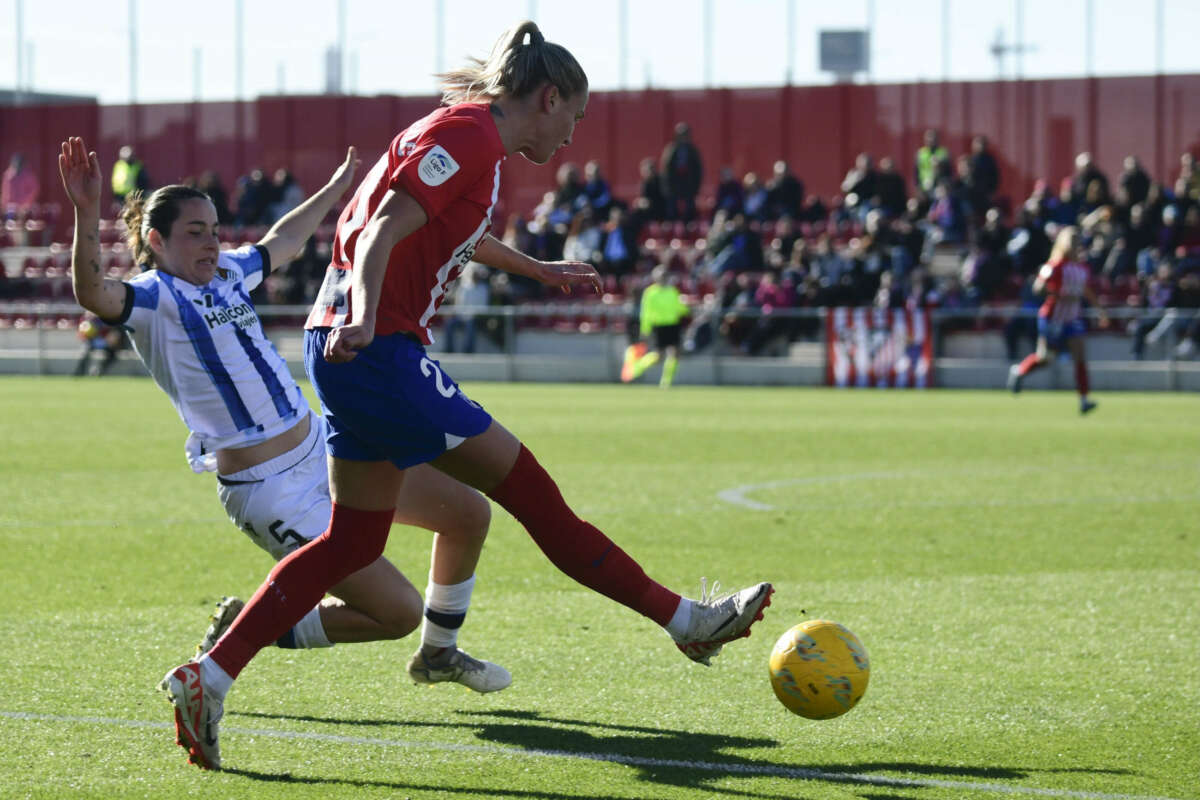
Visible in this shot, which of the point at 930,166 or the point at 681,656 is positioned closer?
the point at 681,656

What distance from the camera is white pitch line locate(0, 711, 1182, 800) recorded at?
13.9 ft

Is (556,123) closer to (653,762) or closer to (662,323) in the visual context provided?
(653,762)

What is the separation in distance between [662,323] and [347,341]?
22.2 meters

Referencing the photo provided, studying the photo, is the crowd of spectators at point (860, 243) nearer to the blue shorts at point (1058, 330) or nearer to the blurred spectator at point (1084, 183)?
the blurred spectator at point (1084, 183)

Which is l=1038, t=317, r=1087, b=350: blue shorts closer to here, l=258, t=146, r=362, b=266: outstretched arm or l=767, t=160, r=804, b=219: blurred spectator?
l=767, t=160, r=804, b=219: blurred spectator

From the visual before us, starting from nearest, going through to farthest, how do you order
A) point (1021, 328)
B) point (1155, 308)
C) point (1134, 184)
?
point (1155, 308) < point (1021, 328) < point (1134, 184)

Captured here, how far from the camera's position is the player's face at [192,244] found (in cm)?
543

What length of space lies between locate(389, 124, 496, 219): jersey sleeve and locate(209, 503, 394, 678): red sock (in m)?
0.88

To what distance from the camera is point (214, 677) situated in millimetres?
4477

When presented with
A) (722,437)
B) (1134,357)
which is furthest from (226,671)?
(1134,357)

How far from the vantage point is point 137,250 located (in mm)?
5645

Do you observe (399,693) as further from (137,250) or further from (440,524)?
(137,250)

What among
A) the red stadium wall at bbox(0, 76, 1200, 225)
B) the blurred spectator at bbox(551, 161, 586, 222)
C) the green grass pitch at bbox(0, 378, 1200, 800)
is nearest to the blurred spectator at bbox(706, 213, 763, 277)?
the blurred spectator at bbox(551, 161, 586, 222)

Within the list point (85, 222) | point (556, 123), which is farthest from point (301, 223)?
point (556, 123)
